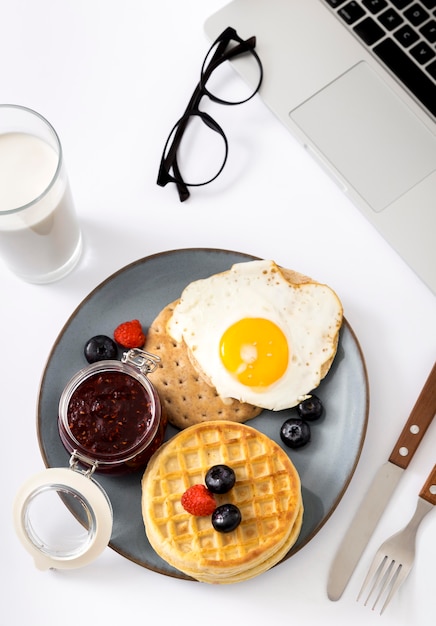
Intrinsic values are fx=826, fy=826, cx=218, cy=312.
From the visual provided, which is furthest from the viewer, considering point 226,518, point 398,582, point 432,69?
point 432,69

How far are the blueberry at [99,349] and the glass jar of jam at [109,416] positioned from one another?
0.10 metres

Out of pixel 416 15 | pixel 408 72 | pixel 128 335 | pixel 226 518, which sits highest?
pixel 416 15

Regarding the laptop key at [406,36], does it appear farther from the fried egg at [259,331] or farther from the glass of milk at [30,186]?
the glass of milk at [30,186]

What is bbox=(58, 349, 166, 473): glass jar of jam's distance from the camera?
1864 mm

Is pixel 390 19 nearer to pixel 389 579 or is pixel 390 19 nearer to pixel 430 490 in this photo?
pixel 430 490

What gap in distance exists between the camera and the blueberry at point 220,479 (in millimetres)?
1871

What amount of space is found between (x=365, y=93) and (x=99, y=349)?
3.23 ft

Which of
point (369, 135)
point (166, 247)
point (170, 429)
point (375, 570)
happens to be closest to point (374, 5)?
point (369, 135)

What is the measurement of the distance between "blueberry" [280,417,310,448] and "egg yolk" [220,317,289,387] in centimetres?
11

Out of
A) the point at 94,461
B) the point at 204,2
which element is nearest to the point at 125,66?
the point at 204,2

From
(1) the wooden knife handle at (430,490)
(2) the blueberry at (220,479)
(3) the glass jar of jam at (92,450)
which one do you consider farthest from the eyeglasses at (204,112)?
(1) the wooden knife handle at (430,490)

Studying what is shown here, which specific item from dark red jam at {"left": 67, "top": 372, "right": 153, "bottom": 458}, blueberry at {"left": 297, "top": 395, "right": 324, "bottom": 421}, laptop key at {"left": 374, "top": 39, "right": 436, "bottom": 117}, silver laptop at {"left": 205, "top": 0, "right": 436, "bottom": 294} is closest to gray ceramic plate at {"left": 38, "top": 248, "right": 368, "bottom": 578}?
blueberry at {"left": 297, "top": 395, "right": 324, "bottom": 421}

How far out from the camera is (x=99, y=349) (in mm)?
2020

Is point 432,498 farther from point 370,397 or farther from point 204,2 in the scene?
point 204,2
